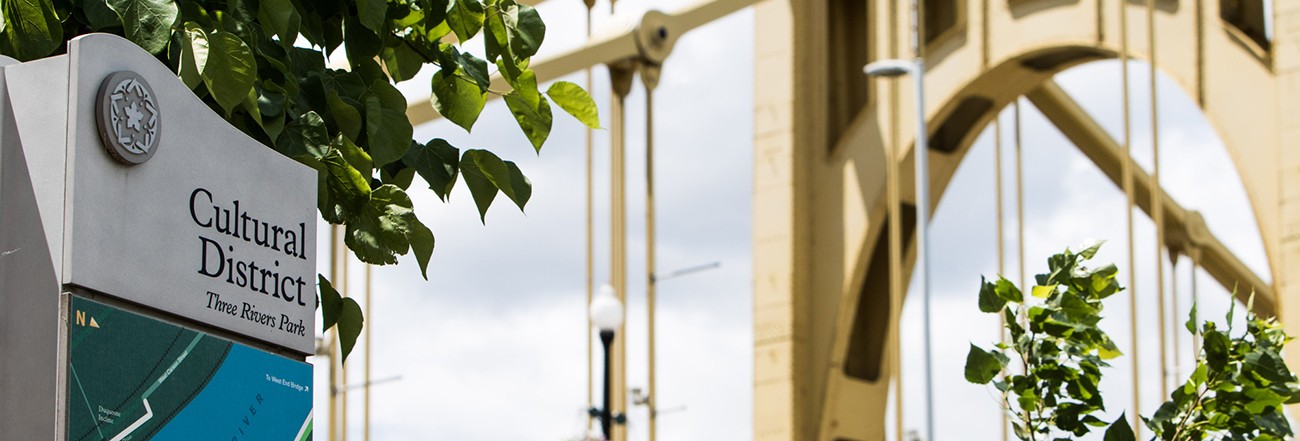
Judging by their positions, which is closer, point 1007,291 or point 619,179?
point 1007,291

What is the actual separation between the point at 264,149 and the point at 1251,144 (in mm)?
17732

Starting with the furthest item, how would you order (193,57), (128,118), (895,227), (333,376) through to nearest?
(333,376) < (895,227) < (193,57) < (128,118)

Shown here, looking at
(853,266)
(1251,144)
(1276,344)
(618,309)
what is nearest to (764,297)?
(853,266)

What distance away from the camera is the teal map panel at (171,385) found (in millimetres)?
2957

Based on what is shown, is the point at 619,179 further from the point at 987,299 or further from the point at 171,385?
the point at 171,385

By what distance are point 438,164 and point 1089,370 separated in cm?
135

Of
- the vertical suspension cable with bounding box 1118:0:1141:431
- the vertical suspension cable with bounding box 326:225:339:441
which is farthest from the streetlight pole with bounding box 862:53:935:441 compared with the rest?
the vertical suspension cable with bounding box 326:225:339:441

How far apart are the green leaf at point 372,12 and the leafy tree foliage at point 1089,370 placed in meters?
1.28

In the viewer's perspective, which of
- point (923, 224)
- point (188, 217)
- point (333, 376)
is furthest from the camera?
point (333, 376)

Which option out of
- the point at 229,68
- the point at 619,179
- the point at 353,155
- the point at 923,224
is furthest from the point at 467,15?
the point at 619,179

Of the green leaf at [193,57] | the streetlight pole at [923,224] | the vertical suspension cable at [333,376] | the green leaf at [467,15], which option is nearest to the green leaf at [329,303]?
the green leaf at [467,15]

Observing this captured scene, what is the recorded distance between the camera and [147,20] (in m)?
3.39

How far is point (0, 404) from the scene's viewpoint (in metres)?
2.93

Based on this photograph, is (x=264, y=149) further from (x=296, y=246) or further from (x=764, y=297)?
(x=764, y=297)
